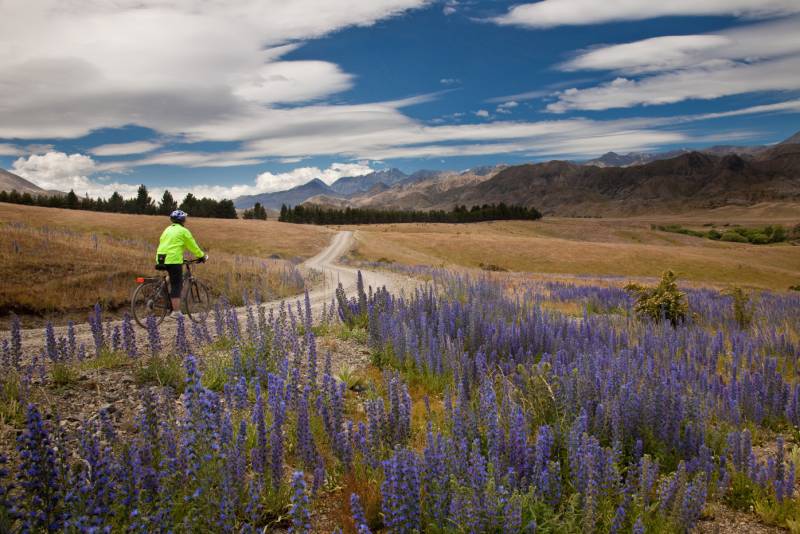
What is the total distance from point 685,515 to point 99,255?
2369 cm

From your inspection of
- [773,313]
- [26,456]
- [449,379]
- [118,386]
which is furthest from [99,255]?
[773,313]

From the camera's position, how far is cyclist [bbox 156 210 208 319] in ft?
42.1

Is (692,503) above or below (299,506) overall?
below

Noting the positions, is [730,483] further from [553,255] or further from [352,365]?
[553,255]

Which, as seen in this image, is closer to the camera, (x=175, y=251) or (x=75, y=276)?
(x=175, y=251)

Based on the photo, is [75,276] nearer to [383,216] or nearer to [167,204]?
[167,204]

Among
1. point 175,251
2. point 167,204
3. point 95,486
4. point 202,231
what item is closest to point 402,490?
point 95,486

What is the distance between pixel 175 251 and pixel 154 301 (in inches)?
59.0

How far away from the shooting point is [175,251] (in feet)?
42.3

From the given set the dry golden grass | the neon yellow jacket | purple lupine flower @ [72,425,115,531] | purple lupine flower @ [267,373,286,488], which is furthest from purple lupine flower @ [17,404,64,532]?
the dry golden grass

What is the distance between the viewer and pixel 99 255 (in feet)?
69.5

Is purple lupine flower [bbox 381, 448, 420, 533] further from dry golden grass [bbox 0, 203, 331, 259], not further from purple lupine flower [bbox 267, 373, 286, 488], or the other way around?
dry golden grass [bbox 0, 203, 331, 259]

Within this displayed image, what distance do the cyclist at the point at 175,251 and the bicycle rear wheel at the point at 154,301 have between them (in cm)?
22

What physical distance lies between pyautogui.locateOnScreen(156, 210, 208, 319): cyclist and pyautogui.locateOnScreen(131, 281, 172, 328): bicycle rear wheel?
0.22 m
